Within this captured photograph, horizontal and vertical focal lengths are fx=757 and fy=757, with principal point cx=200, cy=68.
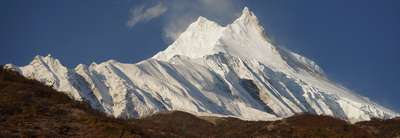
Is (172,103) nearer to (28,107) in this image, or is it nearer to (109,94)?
(109,94)

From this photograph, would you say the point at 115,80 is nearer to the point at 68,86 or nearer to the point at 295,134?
the point at 68,86

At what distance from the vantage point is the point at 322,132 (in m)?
37.9

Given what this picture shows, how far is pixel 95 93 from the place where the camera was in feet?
618

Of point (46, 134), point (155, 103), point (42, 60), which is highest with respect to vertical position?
point (42, 60)

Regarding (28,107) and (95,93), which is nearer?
(28,107)

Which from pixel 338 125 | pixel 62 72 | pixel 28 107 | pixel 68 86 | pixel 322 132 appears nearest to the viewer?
pixel 28 107

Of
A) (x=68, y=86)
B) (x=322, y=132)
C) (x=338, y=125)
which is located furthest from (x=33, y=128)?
(x=68, y=86)

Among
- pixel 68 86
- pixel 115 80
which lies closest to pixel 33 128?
pixel 68 86

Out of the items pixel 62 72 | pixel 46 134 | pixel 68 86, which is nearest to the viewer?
pixel 46 134

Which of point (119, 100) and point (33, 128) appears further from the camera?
point (119, 100)

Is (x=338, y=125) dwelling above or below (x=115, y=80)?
below

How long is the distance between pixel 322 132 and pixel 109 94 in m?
155

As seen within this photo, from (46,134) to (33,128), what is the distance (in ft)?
2.05

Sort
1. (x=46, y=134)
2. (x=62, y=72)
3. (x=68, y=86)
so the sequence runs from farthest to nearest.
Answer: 1. (x=62, y=72)
2. (x=68, y=86)
3. (x=46, y=134)
